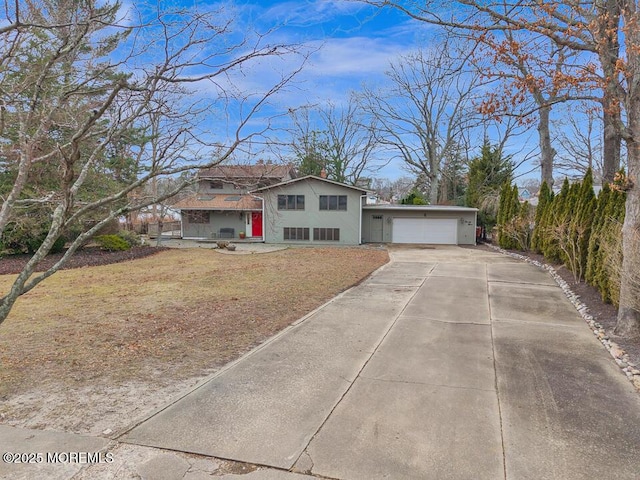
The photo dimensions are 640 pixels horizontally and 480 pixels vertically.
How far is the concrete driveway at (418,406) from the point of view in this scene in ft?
9.52

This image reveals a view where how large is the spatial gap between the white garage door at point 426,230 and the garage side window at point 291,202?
6193 millimetres

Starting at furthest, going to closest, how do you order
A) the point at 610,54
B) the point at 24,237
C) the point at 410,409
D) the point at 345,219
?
the point at 345,219
the point at 24,237
the point at 610,54
the point at 410,409

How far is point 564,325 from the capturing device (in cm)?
670

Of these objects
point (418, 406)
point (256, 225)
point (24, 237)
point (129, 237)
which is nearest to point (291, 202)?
point (256, 225)

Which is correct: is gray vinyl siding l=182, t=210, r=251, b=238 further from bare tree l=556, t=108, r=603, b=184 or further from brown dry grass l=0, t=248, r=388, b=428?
bare tree l=556, t=108, r=603, b=184

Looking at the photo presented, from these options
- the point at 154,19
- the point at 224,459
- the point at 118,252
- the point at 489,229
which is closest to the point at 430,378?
the point at 224,459

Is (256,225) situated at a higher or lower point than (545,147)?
lower

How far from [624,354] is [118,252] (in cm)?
1967

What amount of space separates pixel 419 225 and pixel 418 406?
22.1m

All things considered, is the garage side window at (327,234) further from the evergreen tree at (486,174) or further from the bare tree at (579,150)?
the bare tree at (579,150)

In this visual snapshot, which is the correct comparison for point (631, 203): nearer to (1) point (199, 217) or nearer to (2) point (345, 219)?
(2) point (345, 219)

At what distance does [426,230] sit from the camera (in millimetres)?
25016

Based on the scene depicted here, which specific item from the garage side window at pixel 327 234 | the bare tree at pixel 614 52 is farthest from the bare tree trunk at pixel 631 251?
the garage side window at pixel 327 234

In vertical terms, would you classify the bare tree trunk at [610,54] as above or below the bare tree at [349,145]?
below
